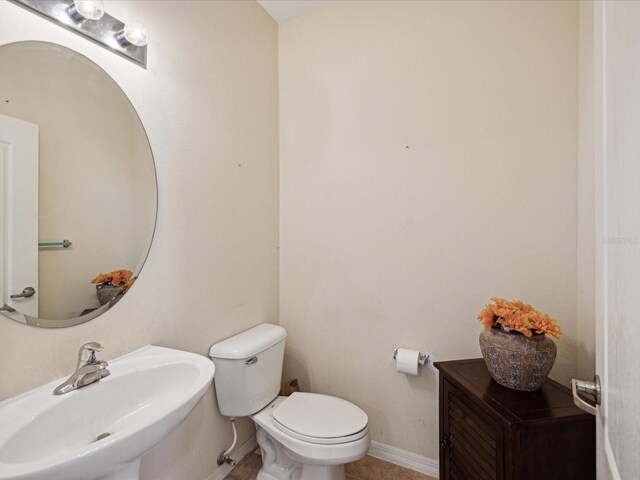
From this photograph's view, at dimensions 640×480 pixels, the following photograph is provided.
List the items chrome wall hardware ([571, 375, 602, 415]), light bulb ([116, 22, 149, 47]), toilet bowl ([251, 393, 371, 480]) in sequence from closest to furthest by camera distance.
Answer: chrome wall hardware ([571, 375, 602, 415]), light bulb ([116, 22, 149, 47]), toilet bowl ([251, 393, 371, 480])

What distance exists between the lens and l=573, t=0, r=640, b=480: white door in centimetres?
40

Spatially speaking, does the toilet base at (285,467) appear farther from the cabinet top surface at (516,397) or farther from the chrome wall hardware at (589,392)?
the chrome wall hardware at (589,392)

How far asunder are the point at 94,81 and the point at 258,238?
1.02m

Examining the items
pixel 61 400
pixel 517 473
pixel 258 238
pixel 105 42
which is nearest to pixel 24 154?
pixel 105 42

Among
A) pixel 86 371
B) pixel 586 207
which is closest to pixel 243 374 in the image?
pixel 86 371

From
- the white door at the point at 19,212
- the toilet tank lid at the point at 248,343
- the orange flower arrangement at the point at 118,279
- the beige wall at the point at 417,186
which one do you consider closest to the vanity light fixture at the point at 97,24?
the white door at the point at 19,212

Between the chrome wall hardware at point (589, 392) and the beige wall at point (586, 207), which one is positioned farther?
the beige wall at point (586, 207)

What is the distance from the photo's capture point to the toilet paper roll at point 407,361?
1505 millimetres

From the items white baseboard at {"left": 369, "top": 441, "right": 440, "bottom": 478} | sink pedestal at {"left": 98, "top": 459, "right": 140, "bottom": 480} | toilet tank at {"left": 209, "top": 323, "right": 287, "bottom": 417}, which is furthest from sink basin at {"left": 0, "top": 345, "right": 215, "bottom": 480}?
white baseboard at {"left": 369, "top": 441, "right": 440, "bottom": 478}

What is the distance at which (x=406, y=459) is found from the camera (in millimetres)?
1623

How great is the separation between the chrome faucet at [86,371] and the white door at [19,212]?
0.60ft

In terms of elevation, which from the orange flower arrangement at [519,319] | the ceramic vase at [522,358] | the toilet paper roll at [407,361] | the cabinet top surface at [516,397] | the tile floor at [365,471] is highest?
the orange flower arrangement at [519,319]

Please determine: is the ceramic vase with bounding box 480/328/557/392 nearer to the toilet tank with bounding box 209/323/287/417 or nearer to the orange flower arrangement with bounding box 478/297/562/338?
the orange flower arrangement with bounding box 478/297/562/338

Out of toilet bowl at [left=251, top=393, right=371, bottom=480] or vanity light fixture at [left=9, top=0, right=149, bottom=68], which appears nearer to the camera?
vanity light fixture at [left=9, top=0, right=149, bottom=68]
